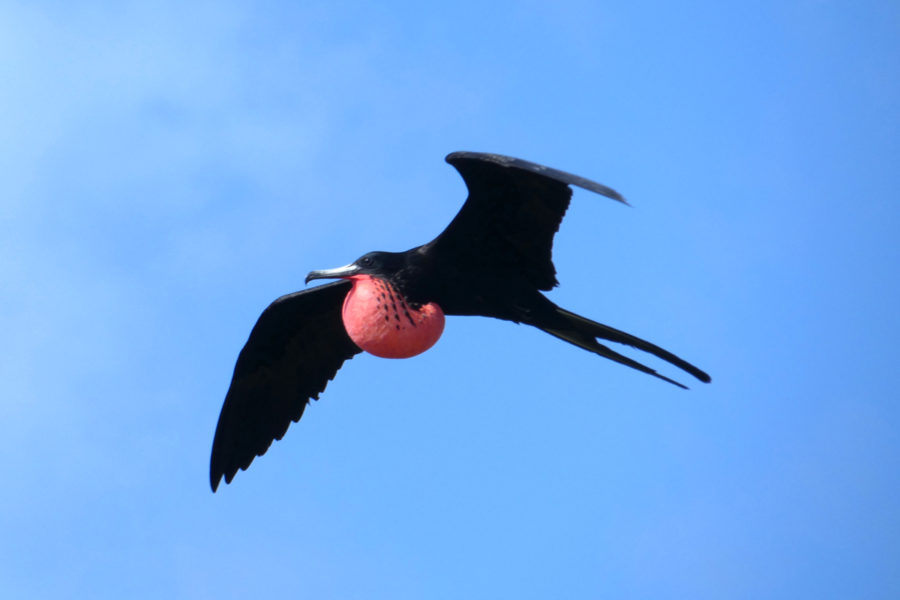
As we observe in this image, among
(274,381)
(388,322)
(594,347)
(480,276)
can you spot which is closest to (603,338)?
(594,347)

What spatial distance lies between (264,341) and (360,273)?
3.76 ft

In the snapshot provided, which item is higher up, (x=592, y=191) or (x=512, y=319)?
(x=512, y=319)

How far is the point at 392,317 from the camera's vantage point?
612 cm

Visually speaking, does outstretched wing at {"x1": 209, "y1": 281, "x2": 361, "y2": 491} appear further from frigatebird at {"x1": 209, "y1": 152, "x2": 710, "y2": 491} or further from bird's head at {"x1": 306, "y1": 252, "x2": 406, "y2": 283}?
bird's head at {"x1": 306, "y1": 252, "x2": 406, "y2": 283}

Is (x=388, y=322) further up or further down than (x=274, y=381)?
further down

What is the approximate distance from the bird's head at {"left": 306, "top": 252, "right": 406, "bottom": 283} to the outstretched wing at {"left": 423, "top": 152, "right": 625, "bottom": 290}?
161mm

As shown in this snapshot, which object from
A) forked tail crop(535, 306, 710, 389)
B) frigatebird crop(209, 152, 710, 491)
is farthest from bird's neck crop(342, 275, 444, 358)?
forked tail crop(535, 306, 710, 389)

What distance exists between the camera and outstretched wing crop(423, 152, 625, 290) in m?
6.17

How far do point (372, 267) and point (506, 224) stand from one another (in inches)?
25.3

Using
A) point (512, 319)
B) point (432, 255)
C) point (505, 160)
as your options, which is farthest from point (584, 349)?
point (505, 160)

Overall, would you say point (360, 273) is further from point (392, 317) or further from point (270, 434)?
point (270, 434)

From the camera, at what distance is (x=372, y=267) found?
640cm

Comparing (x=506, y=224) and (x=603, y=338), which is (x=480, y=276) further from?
(x=603, y=338)

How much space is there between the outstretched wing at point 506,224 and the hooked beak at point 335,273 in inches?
14.6
